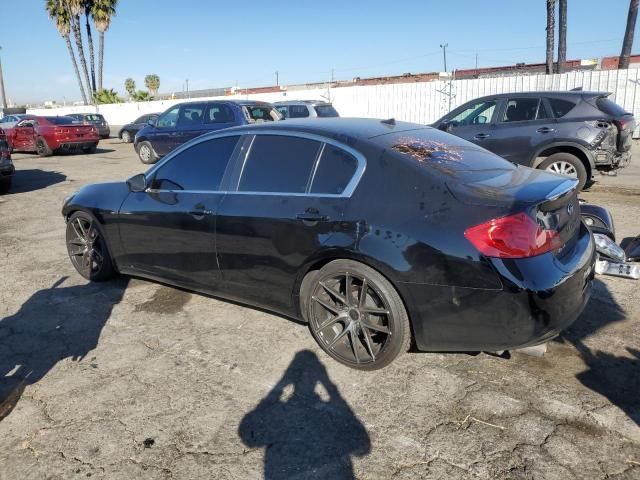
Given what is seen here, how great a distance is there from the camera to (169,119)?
13656 millimetres

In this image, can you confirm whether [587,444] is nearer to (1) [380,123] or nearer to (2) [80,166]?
(1) [380,123]

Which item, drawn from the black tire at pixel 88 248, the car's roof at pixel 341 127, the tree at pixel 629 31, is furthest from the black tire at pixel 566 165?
the tree at pixel 629 31

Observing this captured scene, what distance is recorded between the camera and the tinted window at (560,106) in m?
8.06

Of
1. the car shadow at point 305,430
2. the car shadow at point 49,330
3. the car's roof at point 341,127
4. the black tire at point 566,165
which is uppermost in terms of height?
the car's roof at point 341,127

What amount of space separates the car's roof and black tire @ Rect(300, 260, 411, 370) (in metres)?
0.91

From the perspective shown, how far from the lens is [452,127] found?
918 cm

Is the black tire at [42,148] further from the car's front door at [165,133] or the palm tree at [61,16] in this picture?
the palm tree at [61,16]

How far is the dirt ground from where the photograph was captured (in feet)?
7.98

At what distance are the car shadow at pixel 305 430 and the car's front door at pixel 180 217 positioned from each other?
4.09 feet

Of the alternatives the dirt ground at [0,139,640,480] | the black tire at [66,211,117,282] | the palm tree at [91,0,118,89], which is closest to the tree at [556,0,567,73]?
the dirt ground at [0,139,640,480]

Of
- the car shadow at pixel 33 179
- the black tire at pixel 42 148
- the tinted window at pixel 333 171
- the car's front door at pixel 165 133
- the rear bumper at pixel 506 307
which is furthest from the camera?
the black tire at pixel 42 148

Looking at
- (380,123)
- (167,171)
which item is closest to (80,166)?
(167,171)

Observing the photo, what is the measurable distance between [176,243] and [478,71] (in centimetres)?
3988

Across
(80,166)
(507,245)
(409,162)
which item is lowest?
(80,166)
